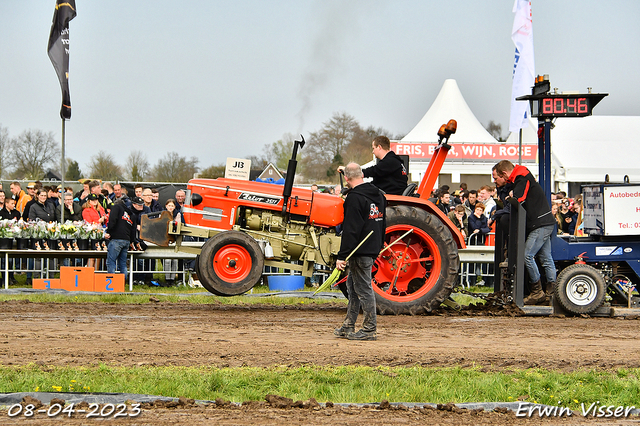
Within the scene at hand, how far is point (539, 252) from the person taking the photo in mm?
8703

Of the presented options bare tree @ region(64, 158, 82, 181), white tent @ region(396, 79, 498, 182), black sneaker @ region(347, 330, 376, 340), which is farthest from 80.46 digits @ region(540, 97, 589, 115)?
bare tree @ region(64, 158, 82, 181)

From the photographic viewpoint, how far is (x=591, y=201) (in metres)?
9.05

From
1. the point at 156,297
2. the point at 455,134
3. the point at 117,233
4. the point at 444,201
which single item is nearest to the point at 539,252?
the point at 444,201

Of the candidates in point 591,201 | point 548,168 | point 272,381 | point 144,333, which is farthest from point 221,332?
point 591,201

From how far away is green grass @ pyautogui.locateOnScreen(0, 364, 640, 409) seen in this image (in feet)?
14.8

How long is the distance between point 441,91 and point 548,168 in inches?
890

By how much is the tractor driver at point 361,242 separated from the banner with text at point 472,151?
20.6 metres

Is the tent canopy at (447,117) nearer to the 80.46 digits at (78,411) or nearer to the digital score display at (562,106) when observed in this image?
the digital score display at (562,106)

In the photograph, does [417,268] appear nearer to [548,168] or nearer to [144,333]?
[548,168]

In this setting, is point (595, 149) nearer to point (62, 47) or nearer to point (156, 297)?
point (62, 47)

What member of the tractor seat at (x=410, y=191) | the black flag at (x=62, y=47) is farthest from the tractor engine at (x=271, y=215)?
the black flag at (x=62, y=47)

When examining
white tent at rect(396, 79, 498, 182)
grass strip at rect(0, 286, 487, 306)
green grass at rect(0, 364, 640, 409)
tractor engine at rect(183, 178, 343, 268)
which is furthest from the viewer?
white tent at rect(396, 79, 498, 182)

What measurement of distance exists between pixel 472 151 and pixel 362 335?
2190 centimetres

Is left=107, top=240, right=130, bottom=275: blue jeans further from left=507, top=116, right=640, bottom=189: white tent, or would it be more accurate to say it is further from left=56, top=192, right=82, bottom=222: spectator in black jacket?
left=507, top=116, right=640, bottom=189: white tent
